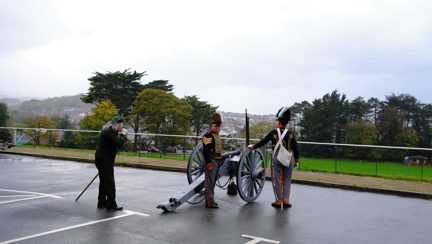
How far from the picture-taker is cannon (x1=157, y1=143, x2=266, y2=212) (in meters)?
9.02

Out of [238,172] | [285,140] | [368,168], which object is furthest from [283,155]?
[368,168]

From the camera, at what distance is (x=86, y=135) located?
2258 centimetres

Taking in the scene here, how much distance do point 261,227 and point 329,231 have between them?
108 cm

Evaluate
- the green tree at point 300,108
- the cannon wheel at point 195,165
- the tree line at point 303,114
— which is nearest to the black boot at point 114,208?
the cannon wheel at point 195,165

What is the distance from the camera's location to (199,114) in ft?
214

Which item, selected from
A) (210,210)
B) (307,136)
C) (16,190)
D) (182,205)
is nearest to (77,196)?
(16,190)

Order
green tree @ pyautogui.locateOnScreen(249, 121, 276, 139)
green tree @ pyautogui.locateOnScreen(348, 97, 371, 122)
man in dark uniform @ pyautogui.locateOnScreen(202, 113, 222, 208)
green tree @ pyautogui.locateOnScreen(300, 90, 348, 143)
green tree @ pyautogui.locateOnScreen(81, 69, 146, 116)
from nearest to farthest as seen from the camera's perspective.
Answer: man in dark uniform @ pyautogui.locateOnScreen(202, 113, 222, 208), green tree @ pyautogui.locateOnScreen(249, 121, 276, 139), green tree @ pyautogui.locateOnScreen(300, 90, 348, 143), green tree @ pyautogui.locateOnScreen(348, 97, 371, 122), green tree @ pyautogui.locateOnScreen(81, 69, 146, 116)

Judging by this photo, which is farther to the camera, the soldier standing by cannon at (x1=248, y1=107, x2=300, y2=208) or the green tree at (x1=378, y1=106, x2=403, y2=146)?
the green tree at (x1=378, y1=106, x2=403, y2=146)

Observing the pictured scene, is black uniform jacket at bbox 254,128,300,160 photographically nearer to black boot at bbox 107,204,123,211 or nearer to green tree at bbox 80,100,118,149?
black boot at bbox 107,204,123,211

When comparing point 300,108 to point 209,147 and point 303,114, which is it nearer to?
point 303,114

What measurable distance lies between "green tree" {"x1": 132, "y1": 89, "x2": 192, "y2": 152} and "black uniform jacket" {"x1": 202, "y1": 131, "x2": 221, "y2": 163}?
164 feet

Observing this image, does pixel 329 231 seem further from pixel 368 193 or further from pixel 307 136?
pixel 307 136

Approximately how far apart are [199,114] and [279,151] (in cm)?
5626

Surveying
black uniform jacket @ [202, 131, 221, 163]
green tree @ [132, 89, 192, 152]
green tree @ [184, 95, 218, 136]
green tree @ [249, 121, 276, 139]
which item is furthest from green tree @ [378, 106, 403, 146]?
black uniform jacket @ [202, 131, 221, 163]
